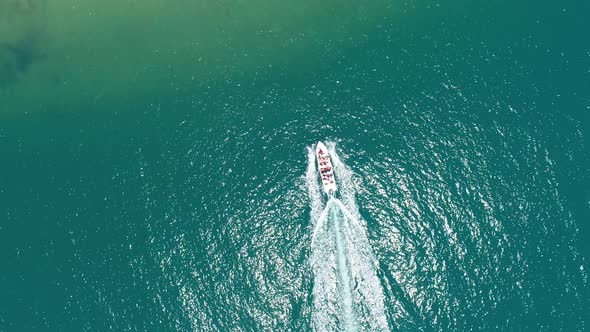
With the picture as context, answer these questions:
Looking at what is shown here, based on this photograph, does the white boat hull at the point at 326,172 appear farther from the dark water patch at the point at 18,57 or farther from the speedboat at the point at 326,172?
the dark water patch at the point at 18,57

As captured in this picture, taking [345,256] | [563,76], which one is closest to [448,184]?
[345,256]

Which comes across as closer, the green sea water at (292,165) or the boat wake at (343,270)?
the boat wake at (343,270)

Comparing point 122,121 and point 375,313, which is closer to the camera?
point 375,313

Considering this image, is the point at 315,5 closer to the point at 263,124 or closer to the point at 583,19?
the point at 263,124

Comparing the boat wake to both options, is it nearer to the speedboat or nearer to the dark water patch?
the speedboat

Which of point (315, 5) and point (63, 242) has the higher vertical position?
point (315, 5)

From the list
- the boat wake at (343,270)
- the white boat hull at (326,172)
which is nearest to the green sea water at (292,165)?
the boat wake at (343,270)

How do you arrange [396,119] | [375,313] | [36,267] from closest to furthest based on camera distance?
[375,313] → [36,267] → [396,119]

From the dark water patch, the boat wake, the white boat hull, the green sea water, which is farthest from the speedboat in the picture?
the dark water patch
